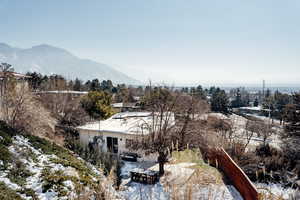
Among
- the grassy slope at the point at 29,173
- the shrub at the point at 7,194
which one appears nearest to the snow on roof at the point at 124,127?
the grassy slope at the point at 29,173

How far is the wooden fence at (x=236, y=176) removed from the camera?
750cm

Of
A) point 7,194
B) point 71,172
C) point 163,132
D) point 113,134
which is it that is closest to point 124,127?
point 113,134

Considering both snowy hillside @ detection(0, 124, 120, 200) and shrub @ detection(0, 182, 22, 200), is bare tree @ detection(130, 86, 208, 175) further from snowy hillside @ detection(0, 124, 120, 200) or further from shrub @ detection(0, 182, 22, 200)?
shrub @ detection(0, 182, 22, 200)

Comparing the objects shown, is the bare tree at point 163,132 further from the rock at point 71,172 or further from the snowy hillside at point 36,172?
the rock at point 71,172

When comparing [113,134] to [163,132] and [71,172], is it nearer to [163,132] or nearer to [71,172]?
[163,132]

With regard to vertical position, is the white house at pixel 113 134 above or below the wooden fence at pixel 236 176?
above

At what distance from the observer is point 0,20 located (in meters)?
22.4

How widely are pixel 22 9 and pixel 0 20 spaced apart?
31.8ft

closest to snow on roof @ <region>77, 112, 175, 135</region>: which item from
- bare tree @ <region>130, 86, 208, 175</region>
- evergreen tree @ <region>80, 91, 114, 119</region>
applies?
bare tree @ <region>130, 86, 208, 175</region>

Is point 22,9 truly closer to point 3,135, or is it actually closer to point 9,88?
point 9,88

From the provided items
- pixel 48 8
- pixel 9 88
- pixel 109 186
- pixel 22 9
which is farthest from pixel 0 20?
pixel 109 186

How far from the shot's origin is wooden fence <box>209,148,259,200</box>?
7.50 m

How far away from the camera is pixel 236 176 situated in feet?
30.9

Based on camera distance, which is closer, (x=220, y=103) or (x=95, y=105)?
(x=95, y=105)
